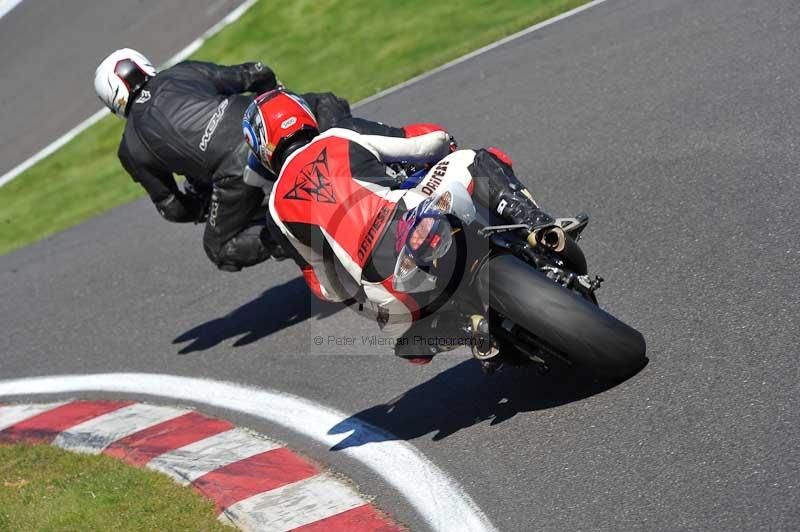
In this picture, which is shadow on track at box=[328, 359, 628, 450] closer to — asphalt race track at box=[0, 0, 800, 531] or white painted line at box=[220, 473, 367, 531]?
asphalt race track at box=[0, 0, 800, 531]

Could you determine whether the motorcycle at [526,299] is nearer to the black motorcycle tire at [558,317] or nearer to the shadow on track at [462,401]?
the black motorcycle tire at [558,317]

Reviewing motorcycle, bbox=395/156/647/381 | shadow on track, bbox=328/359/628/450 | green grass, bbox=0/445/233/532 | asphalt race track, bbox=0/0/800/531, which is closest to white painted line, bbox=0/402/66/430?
asphalt race track, bbox=0/0/800/531

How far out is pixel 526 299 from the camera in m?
4.59

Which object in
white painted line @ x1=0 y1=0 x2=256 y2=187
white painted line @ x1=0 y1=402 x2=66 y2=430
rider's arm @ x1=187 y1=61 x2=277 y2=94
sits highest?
rider's arm @ x1=187 y1=61 x2=277 y2=94

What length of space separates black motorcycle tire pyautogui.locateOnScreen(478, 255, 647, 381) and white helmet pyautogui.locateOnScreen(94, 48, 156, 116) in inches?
147

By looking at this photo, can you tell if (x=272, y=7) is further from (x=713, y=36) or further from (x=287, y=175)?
(x=287, y=175)

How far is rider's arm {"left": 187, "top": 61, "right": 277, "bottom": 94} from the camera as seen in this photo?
759 cm

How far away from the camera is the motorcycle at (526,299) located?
4.59 meters

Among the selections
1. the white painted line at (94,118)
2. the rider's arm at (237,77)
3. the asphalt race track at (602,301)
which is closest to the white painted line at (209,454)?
the asphalt race track at (602,301)

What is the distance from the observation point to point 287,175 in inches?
201

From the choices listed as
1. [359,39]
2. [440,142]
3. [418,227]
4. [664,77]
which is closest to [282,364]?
[440,142]

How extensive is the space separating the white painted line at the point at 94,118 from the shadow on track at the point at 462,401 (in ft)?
33.9

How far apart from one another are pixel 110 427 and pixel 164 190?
6.48 ft

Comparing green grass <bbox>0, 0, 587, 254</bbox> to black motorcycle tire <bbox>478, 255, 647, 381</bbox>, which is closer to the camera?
black motorcycle tire <bbox>478, 255, 647, 381</bbox>
